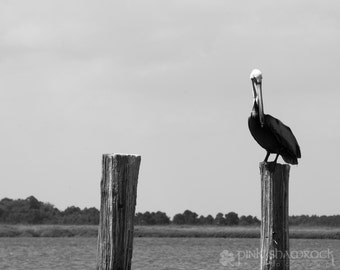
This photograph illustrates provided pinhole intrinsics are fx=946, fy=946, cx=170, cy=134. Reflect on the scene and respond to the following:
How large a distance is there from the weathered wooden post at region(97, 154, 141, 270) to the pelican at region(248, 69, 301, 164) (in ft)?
5.84

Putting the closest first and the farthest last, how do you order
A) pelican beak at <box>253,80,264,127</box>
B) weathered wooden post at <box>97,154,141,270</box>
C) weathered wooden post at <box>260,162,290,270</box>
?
weathered wooden post at <box>97,154,141,270</box> < weathered wooden post at <box>260,162,290,270</box> < pelican beak at <box>253,80,264,127</box>

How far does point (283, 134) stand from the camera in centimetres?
873

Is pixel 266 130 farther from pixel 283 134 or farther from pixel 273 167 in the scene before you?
pixel 273 167

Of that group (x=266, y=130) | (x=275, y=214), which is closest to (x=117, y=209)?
(x=275, y=214)

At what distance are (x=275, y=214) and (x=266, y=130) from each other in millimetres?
970

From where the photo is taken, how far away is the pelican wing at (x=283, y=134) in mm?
8664

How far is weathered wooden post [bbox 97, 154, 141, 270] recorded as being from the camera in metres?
7.15

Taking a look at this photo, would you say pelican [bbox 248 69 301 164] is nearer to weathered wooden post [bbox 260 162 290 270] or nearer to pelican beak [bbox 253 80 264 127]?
pelican beak [bbox 253 80 264 127]

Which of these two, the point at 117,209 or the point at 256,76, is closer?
the point at 117,209

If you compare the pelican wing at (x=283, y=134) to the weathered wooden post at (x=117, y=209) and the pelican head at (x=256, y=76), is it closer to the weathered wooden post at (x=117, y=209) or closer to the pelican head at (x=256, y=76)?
the pelican head at (x=256, y=76)

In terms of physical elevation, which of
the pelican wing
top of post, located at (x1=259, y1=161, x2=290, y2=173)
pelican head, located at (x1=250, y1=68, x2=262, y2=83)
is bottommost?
top of post, located at (x1=259, y1=161, x2=290, y2=173)

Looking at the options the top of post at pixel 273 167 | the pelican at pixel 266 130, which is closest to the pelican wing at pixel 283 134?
the pelican at pixel 266 130

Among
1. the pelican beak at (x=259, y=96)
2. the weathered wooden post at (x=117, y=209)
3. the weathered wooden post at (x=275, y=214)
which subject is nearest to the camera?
the weathered wooden post at (x=117, y=209)

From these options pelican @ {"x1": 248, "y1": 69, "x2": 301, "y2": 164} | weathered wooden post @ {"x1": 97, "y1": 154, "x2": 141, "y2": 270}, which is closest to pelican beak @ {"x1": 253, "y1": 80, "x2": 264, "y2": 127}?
pelican @ {"x1": 248, "y1": 69, "x2": 301, "y2": 164}
